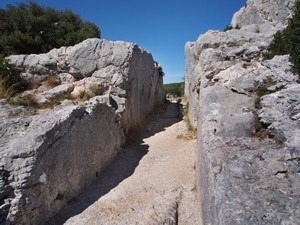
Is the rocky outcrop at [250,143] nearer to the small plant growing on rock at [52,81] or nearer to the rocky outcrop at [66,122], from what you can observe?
the rocky outcrop at [66,122]

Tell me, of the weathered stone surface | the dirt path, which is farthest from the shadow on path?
the weathered stone surface

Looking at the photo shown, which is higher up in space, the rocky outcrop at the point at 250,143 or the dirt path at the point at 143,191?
the rocky outcrop at the point at 250,143

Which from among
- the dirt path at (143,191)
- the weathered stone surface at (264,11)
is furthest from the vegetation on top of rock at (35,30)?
the weathered stone surface at (264,11)

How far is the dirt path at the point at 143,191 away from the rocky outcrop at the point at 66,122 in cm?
41

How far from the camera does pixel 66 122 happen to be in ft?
22.4

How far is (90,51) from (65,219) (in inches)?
294

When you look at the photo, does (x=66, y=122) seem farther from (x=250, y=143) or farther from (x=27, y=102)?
(x=250, y=143)

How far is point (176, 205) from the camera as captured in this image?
6.30m

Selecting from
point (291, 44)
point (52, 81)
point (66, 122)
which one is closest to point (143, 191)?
point (66, 122)

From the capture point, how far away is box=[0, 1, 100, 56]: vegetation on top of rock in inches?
561

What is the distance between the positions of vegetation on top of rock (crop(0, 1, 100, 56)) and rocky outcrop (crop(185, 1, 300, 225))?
1009cm

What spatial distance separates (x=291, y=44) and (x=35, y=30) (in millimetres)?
13717

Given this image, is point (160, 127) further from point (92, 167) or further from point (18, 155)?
point (18, 155)

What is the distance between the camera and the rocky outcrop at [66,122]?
18.6ft
